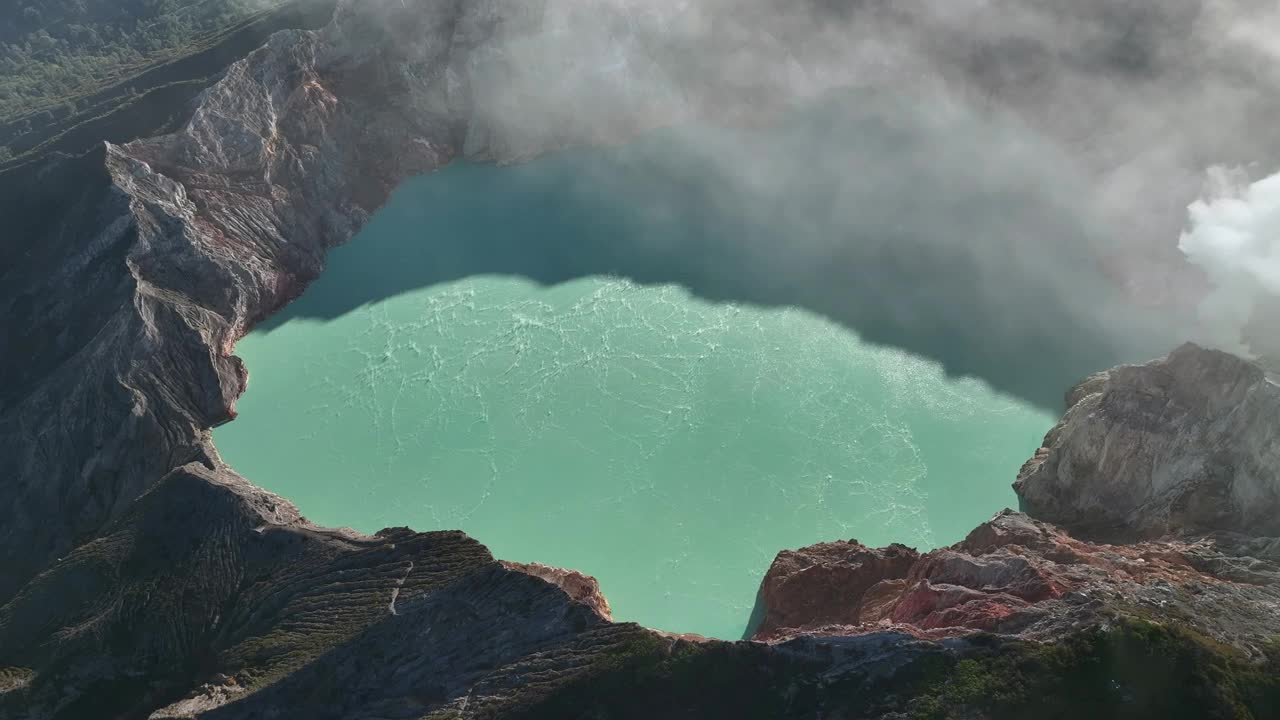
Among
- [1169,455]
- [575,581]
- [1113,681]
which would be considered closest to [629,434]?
[575,581]

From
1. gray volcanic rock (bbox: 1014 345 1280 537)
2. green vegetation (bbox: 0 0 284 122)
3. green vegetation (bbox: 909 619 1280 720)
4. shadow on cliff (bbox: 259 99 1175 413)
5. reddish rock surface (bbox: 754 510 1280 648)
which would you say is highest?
green vegetation (bbox: 0 0 284 122)

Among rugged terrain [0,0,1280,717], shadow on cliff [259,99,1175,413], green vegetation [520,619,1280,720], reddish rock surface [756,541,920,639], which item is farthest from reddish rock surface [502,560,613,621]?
shadow on cliff [259,99,1175,413]

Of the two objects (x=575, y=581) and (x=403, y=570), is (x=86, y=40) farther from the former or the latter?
(x=575, y=581)

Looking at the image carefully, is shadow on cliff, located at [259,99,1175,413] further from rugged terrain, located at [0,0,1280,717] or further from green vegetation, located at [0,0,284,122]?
green vegetation, located at [0,0,284,122]

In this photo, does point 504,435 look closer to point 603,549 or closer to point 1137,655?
point 603,549

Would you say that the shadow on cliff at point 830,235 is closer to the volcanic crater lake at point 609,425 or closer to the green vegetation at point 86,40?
the volcanic crater lake at point 609,425

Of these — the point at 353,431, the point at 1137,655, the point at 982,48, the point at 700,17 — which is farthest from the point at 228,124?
the point at 1137,655

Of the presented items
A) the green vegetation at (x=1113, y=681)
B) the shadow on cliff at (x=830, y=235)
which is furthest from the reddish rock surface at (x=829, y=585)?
the shadow on cliff at (x=830, y=235)
